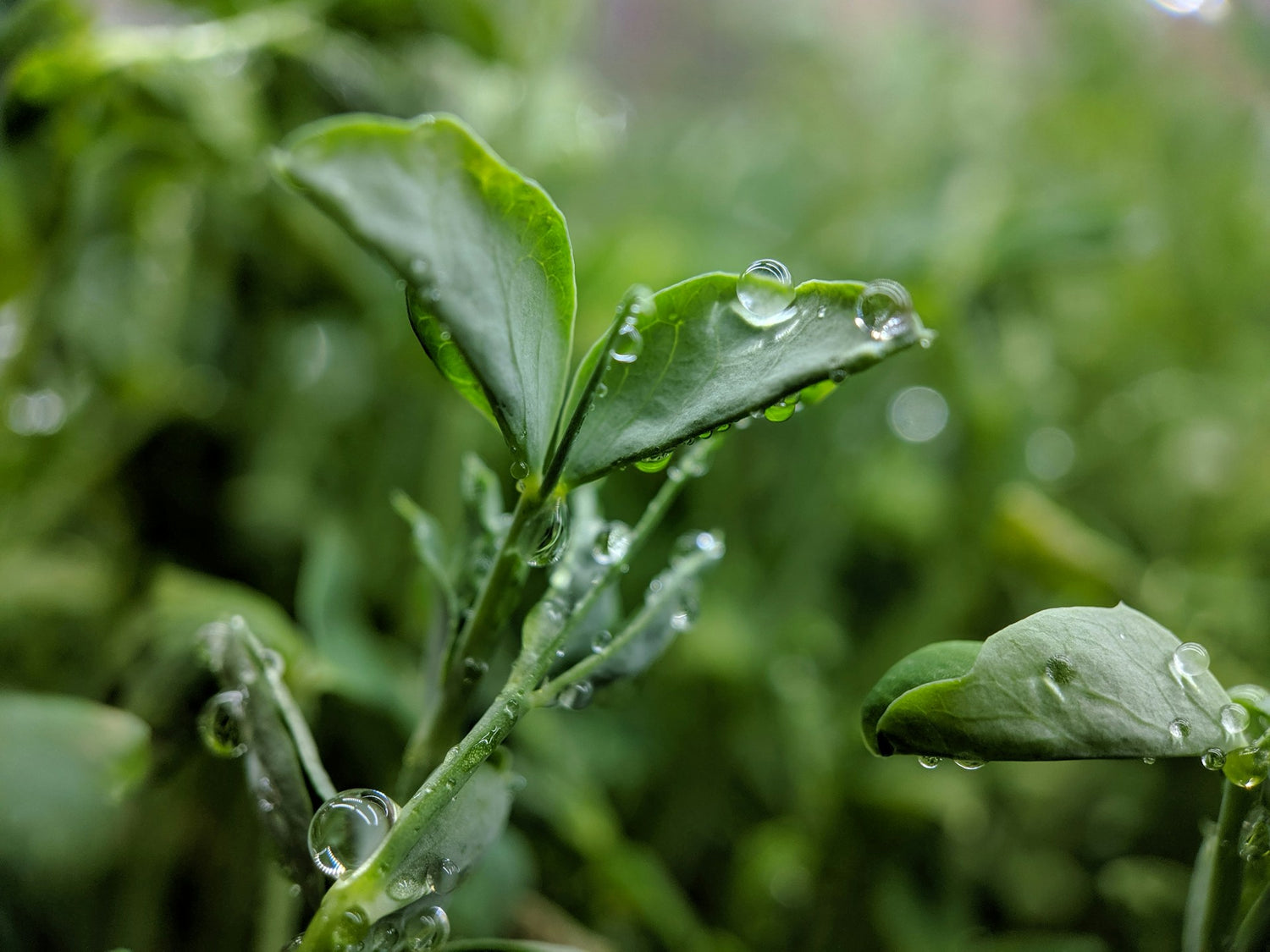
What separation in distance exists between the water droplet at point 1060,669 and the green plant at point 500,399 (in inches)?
3.4

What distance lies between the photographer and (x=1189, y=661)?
253mm

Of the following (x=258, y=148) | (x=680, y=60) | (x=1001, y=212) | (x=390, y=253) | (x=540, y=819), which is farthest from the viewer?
(x=680, y=60)

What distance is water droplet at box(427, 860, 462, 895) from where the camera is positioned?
0.24 metres

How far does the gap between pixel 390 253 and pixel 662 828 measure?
494 mm

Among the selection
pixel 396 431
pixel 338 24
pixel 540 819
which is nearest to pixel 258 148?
pixel 338 24

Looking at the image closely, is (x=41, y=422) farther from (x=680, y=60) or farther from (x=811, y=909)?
(x=680, y=60)

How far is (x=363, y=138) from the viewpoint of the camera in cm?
23

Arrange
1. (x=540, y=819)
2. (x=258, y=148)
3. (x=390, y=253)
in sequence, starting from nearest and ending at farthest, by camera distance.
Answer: (x=390, y=253) < (x=540, y=819) < (x=258, y=148)

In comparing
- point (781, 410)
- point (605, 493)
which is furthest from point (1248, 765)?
point (605, 493)

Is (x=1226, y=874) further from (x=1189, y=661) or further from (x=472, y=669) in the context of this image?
(x=472, y=669)

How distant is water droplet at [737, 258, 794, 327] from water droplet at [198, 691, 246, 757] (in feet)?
0.62

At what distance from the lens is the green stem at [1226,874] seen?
25cm

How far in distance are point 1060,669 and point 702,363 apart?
12 cm

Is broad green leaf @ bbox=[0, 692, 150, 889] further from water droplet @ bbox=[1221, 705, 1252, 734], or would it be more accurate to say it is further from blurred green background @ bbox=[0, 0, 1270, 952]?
water droplet @ bbox=[1221, 705, 1252, 734]
